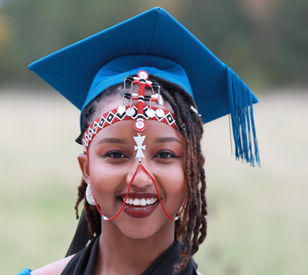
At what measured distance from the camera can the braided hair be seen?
4.54 ft

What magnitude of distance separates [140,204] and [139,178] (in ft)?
0.39

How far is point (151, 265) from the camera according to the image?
1.46 meters

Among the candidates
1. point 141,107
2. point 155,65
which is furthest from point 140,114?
point 155,65

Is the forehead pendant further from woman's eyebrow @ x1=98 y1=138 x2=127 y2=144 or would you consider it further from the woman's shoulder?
the woman's shoulder

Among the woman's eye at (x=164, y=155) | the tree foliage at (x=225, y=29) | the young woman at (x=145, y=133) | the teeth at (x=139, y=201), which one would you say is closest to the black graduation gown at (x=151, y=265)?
the young woman at (x=145, y=133)

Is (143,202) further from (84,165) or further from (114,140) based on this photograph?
(84,165)

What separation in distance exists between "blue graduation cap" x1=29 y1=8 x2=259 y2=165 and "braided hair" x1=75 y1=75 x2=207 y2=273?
0.04 metres

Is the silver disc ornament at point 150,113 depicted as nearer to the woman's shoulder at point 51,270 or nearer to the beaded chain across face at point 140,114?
the beaded chain across face at point 140,114

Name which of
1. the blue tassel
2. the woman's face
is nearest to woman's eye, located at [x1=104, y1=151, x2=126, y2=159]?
the woman's face

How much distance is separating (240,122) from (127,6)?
3.25 metres

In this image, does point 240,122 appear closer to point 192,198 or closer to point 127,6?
point 192,198

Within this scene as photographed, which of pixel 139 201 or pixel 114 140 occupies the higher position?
Answer: pixel 114 140

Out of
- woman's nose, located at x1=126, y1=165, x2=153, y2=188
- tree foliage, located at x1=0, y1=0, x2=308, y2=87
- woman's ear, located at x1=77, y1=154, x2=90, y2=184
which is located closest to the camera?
woman's nose, located at x1=126, y1=165, x2=153, y2=188

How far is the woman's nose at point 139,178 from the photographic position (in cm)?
127
